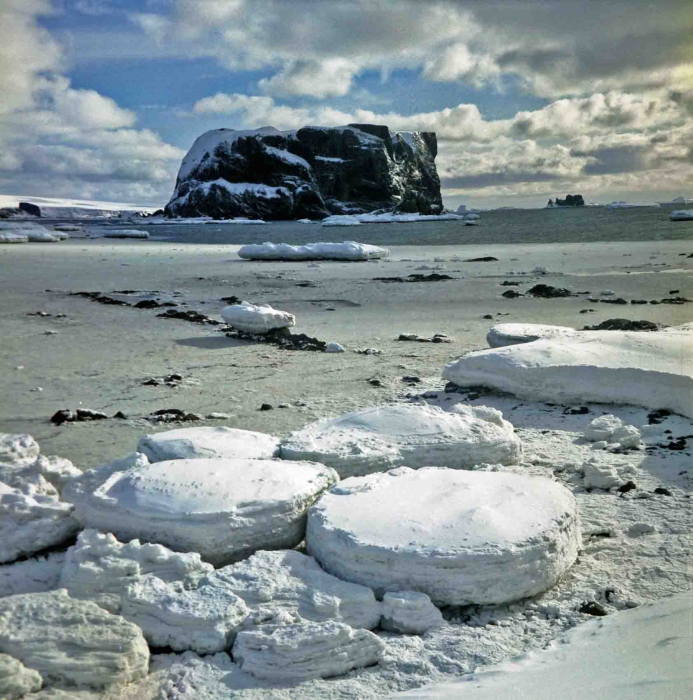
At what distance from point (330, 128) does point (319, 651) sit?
10223 centimetres

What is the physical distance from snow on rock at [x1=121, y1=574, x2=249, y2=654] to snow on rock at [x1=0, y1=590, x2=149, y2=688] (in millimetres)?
89

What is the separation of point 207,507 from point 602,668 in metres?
1.69

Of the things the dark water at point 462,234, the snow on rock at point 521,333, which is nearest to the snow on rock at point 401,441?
the snow on rock at point 521,333

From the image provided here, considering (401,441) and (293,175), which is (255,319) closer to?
(401,441)

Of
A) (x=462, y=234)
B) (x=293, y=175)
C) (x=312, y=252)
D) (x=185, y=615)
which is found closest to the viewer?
(x=185, y=615)

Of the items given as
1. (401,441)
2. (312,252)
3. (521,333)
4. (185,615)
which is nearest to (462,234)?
(312,252)

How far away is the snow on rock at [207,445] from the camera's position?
13.4 feet

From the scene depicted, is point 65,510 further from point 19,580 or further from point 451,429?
point 451,429

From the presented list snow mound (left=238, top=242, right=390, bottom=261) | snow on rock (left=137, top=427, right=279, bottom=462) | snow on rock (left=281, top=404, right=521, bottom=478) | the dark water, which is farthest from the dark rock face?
snow on rock (left=137, top=427, right=279, bottom=462)

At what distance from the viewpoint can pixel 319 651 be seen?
2619 millimetres

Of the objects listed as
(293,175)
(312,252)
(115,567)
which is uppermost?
(293,175)

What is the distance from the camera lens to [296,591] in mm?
2936

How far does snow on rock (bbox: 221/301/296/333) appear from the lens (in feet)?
29.1

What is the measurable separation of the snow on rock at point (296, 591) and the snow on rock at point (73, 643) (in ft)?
1.37
